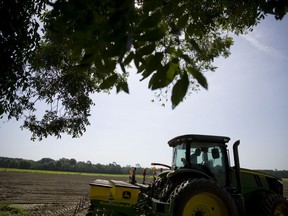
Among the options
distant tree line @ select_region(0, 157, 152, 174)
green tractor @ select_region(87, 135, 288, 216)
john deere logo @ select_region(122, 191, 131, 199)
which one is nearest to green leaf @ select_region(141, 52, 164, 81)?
green tractor @ select_region(87, 135, 288, 216)

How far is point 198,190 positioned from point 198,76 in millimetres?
5281

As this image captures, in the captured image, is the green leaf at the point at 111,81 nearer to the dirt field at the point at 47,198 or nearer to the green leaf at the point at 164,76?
the green leaf at the point at 164,76

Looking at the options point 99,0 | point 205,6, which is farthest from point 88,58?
point 205,6

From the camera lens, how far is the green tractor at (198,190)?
245 inches

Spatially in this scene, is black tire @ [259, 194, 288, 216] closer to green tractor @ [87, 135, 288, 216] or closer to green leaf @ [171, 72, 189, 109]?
green tractor @ [87, 135, 288, 216]

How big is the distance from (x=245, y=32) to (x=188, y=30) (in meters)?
7.03

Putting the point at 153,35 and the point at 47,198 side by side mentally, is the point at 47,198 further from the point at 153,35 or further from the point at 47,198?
the point at 153,35

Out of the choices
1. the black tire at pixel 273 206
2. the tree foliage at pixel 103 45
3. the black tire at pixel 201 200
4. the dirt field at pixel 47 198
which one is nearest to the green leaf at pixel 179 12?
the tree foliage at pixel 103 45

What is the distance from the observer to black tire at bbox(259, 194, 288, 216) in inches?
275

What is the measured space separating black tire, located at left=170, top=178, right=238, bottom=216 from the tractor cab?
0.90 metres

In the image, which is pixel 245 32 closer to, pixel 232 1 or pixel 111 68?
pixel 232 1

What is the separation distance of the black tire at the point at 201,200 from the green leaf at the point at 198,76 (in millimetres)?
5077

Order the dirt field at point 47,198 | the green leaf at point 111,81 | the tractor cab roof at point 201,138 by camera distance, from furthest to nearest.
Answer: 1. the dirt field at point 47,198
2. the tractor cab roof at point 201,138
3. the green leaf at point 111,81

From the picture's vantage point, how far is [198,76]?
4.54 feet
